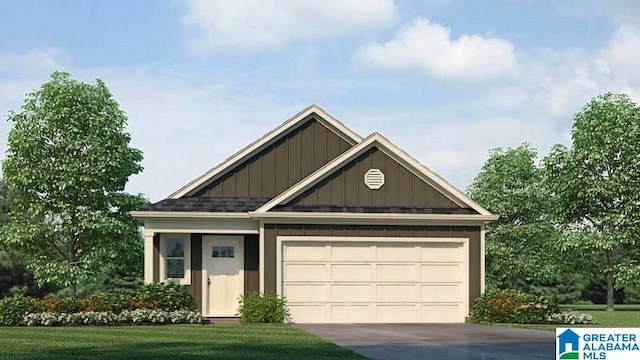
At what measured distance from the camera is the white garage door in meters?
25.2

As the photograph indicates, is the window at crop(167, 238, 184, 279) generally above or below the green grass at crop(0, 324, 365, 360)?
above

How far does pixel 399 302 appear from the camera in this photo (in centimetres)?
2566

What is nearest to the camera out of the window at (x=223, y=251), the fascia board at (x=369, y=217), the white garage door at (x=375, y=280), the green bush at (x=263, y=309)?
the green bush at (x=263, y=309)

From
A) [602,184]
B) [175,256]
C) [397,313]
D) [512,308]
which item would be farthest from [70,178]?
[602,184]

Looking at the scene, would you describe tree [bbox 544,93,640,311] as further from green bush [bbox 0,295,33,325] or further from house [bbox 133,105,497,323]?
green bush [bbox 0,295,33,325]

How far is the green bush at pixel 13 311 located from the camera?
22.7 metres

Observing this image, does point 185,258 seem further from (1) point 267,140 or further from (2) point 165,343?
(2) point 165,343

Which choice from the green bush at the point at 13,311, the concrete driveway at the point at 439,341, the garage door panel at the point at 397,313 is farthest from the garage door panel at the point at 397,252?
the green bush at the point at 13,311

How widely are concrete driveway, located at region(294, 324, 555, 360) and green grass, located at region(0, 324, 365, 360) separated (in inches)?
29.2

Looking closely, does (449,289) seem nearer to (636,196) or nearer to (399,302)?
(399,302)

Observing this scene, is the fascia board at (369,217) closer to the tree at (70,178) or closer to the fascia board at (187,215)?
the fascia board at (187,215)

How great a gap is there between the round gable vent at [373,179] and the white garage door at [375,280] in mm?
1496

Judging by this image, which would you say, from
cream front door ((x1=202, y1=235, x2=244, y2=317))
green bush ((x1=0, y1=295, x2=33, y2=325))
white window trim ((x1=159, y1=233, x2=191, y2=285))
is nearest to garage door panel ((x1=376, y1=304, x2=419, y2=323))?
cream front door ((x1=202, y1=235, x2=244, y2=317))

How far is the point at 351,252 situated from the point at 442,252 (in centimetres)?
251
